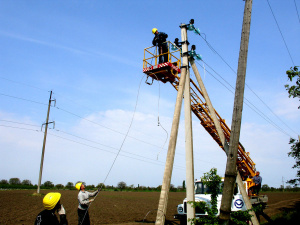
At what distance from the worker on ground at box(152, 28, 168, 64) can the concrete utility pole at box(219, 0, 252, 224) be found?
5149mm

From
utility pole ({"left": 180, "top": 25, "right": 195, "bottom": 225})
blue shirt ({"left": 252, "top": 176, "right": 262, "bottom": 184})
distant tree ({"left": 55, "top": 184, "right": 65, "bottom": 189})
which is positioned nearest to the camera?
utility pole ({"left": 180, "top": 25, "right": 195, "bottom": 225})

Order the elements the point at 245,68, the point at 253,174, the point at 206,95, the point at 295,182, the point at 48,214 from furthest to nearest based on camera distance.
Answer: the point at 295,182
the point at 253,174
the point at 206,95
the point at 245,68
the point at 48,214

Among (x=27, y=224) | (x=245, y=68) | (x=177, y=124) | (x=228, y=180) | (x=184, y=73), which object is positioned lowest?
(x=27, y=224)

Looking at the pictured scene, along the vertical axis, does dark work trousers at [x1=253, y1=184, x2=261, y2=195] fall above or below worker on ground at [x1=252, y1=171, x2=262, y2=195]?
below

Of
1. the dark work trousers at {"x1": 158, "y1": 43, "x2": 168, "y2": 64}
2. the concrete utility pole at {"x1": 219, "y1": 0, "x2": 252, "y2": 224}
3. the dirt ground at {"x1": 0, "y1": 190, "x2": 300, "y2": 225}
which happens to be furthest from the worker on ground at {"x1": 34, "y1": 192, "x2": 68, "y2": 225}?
the dark work trousers at {"x1": 158, "y1": 43, "x2": 168, "y2": 64}

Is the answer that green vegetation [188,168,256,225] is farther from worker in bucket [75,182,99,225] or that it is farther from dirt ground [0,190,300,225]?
worker in bucket [75,182,99,225]

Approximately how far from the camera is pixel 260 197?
13.6 metres

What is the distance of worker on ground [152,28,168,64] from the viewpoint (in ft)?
38.7

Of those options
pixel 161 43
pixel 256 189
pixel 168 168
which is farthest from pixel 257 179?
pixel 161 43

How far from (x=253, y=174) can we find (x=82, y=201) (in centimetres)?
993

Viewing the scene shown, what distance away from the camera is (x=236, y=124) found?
618 centimetres

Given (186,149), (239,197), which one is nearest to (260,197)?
(239,197)

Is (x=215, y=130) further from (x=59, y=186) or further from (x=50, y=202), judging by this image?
(x=59, y=186)

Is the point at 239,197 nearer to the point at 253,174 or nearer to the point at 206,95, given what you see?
the point at 253,174
